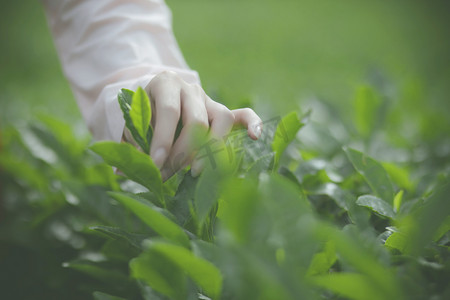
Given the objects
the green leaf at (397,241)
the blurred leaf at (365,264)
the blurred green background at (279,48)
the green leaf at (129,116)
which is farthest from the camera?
the blurred green background at (279,48)

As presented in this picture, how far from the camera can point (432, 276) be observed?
74 cm

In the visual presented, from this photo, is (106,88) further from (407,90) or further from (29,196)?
(407,90)

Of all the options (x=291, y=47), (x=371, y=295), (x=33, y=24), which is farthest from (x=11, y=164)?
(x=33, y=24)

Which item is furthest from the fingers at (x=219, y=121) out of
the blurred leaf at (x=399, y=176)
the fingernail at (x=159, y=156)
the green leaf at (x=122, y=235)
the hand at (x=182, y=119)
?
the blurred leaf at (x=399, y=176)

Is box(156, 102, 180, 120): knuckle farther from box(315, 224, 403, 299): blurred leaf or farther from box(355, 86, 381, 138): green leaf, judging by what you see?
box(355, 86, 381, 138): green leaf

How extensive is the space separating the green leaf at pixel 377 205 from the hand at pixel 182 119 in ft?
0.77

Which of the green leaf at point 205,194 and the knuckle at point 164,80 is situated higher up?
the knuckle at point 164,80

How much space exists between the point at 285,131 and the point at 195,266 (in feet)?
1.42

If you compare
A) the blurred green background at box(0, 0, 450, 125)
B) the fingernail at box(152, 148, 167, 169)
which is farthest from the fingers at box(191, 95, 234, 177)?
the blurred green background at box(0, 0, 450, 125)

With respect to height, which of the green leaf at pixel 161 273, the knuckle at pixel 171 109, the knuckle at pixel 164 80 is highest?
the knuckle at pixel 164 80

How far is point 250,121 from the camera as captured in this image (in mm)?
916

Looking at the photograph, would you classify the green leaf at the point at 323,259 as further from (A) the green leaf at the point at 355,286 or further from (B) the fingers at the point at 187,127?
(B) the fingers at the point at 187,127

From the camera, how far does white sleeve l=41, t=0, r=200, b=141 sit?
3.95 feet

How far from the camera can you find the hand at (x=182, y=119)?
33.7 inches
